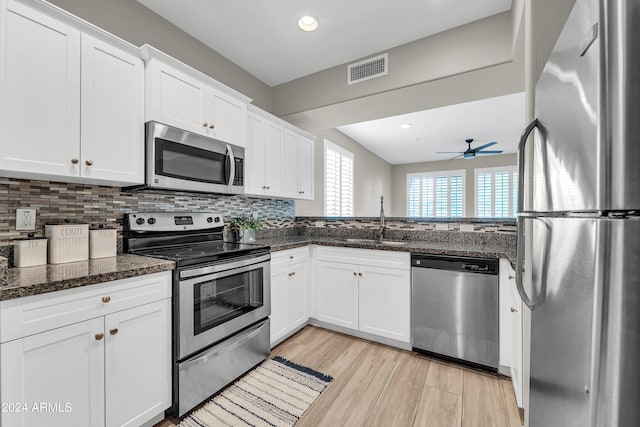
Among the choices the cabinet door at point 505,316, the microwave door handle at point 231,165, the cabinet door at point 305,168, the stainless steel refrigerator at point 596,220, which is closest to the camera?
the stainless steel refrigerator at point 596,220

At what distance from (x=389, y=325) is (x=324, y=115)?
93.4 inches

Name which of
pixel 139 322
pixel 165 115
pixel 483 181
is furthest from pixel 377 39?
pixel 483 181

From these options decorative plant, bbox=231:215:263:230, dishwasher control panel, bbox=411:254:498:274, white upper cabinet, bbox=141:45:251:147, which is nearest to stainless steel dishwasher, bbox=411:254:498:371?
dishwasher control panel, bbox=411:254:498:274

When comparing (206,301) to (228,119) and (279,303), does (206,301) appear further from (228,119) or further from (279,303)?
(228,119)

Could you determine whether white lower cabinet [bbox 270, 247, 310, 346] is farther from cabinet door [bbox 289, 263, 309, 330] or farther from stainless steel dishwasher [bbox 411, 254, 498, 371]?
stainless steel dishwasher [bbox 411, 254, 498, 371]

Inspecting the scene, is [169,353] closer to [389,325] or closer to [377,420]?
[377,420]

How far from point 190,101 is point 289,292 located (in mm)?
1811

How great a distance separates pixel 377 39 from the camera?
2.51 m

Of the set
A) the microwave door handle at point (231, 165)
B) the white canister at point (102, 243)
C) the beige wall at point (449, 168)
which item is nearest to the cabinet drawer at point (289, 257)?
the microwave door handle at point (231, 165)

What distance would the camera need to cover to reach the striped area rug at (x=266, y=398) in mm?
1619

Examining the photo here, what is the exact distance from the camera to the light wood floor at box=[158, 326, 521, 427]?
1.64m

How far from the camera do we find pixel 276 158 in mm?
2975

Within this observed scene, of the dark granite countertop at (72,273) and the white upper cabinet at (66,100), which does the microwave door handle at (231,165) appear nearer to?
the white upper cabinet at (66,100)

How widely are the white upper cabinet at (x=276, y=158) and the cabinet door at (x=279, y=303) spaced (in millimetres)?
844
